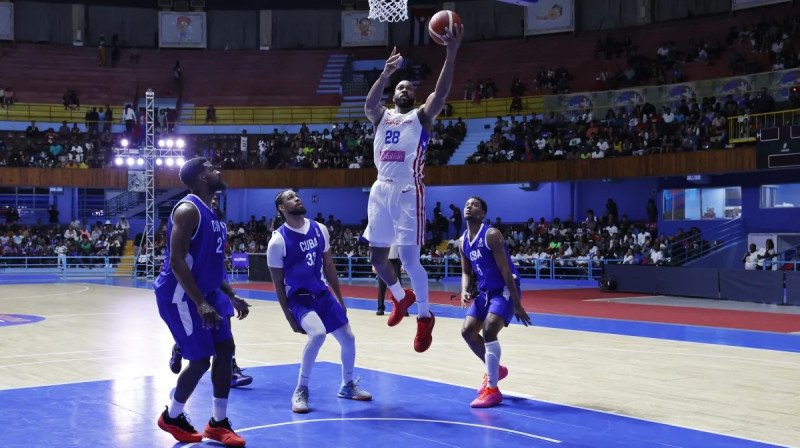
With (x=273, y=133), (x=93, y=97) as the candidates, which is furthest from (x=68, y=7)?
(x=273, y=133)

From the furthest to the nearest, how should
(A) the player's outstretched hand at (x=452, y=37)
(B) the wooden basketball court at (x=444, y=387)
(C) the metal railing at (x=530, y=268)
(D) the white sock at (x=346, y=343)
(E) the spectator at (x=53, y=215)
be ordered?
(E) the spectator at (x=53, y=215) < (C) the metal railing at (x=530, y=268) < (D) the white sock at (x=346, y=343) < (A) the player's outstretched hand at (x=452, y=37) < (B) the wooden basketball court at (x=444, y=387)

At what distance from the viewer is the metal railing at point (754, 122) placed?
2384 cm

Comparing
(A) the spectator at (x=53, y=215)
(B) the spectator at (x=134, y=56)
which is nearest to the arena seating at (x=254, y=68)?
(B) the spectator at (x=134, y=56)

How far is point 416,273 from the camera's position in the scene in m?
7.25

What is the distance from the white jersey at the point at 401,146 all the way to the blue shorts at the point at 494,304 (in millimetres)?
1458

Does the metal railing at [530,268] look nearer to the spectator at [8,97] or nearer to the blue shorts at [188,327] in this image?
the spectator at [8,97]

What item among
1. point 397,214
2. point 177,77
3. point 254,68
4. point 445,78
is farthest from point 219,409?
point 254,68

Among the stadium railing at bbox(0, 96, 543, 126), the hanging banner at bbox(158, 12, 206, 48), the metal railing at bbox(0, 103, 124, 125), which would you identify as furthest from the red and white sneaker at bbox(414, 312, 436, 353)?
the hanging banner at bbox(158, 12, 206, 48)

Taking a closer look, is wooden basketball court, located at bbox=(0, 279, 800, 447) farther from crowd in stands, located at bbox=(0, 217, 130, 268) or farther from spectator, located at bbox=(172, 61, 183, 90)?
spectator, located at bbox=(172, 61, 183, 90)

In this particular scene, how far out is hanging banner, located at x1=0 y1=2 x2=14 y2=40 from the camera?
39031 millimetres

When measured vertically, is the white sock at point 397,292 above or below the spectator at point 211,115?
below

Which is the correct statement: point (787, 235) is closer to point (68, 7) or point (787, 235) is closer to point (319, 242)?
point (319, 242)

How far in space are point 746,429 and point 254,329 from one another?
9.25 meters

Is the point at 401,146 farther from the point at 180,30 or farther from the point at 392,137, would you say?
the point at 180,30
